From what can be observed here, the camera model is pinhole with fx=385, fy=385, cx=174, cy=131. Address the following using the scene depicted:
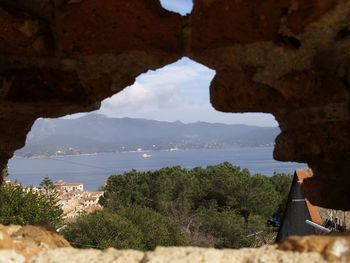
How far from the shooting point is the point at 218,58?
2.23 meters

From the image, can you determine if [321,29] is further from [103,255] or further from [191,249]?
[103,255]

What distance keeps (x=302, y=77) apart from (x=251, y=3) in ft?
1.58

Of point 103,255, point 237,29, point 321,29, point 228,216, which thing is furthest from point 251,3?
point 228,216

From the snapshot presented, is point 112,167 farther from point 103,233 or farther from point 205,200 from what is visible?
point 103,233

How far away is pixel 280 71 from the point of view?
214 cm

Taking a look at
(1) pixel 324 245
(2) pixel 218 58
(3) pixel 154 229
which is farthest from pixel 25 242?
(3) pixel 154 229

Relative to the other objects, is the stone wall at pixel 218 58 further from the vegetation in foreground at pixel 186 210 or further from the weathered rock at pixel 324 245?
the vegetation in foreground at pixel 186 210

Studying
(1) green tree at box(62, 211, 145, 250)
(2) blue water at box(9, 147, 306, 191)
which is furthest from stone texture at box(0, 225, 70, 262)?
(2) blue water at box(9, 147, 306, 191)

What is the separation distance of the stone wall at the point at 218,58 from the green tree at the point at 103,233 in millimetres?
17641

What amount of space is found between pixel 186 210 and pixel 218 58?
1034 inches

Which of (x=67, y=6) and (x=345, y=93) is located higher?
(x=67, y=6)

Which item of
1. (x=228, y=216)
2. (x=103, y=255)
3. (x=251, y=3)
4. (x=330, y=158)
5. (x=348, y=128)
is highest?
(x=251, y=3)

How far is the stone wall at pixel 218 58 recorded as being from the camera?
2023 millimetres

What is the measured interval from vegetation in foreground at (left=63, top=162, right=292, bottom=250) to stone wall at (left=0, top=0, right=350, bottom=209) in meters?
17.3
